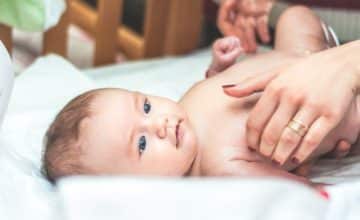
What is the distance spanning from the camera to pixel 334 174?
1.07 m

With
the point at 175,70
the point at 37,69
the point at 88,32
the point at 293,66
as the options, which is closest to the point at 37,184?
the point at 293,66

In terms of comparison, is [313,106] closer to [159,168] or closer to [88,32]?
[159,168]

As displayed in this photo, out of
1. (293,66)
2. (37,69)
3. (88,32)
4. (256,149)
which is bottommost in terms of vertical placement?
(88,32)

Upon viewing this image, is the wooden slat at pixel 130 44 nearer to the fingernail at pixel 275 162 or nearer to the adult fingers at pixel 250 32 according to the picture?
the adult fingers at pixel 250 32

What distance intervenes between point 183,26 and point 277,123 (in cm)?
78

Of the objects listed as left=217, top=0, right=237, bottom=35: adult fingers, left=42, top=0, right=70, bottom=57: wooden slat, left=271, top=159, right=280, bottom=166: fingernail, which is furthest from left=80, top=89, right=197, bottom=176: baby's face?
left=42, top=0, right=70, bottom=57: wooden slat

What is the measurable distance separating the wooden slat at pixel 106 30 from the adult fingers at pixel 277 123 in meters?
0.73

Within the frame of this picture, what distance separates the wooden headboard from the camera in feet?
5.14

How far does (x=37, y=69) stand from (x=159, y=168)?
50 centimetres

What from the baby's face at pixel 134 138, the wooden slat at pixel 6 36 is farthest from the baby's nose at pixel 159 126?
the wooden slat at pixel 6 36

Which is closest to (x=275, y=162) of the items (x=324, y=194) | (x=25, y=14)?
(x=324, y=194)

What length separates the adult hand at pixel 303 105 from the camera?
917mm

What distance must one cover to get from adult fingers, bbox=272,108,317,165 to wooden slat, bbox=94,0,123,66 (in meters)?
0.75

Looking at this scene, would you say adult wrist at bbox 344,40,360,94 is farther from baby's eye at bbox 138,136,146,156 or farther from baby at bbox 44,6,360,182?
baby's eye at bbox 138,136,146,156
